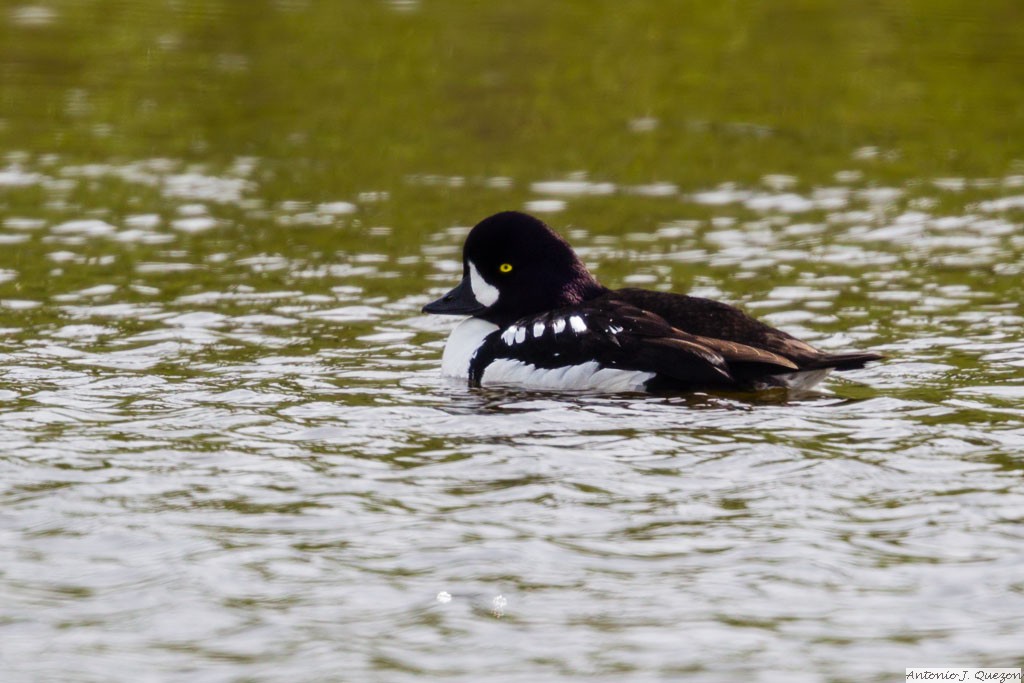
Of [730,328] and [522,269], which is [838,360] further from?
[522,269]

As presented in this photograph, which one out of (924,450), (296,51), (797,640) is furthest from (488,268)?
(296,51)

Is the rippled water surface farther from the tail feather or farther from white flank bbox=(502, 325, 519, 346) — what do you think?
white flank bbox=(502, 325, 519, 346)

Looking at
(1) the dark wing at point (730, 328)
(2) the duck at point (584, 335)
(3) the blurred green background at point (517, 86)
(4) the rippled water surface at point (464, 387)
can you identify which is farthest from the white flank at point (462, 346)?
(3) the blurred green background at point (517, 86)

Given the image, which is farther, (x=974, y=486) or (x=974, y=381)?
(x=974, y=381)

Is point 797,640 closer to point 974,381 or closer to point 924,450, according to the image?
point 924,450

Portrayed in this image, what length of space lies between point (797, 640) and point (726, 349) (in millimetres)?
3951

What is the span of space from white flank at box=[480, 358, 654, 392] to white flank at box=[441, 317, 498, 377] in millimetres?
219

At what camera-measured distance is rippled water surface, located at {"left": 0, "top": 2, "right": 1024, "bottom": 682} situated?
6.61 metres

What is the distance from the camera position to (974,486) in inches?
319

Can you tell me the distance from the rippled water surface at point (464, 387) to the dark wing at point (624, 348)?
0.80ft

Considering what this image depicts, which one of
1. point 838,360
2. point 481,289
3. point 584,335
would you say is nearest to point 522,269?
point 481,289

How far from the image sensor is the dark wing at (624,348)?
1006 cm

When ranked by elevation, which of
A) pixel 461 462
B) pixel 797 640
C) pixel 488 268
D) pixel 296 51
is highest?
pixel 296 51

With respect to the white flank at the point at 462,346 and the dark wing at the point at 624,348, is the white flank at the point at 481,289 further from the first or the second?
the dark wing at the point at 624,348
